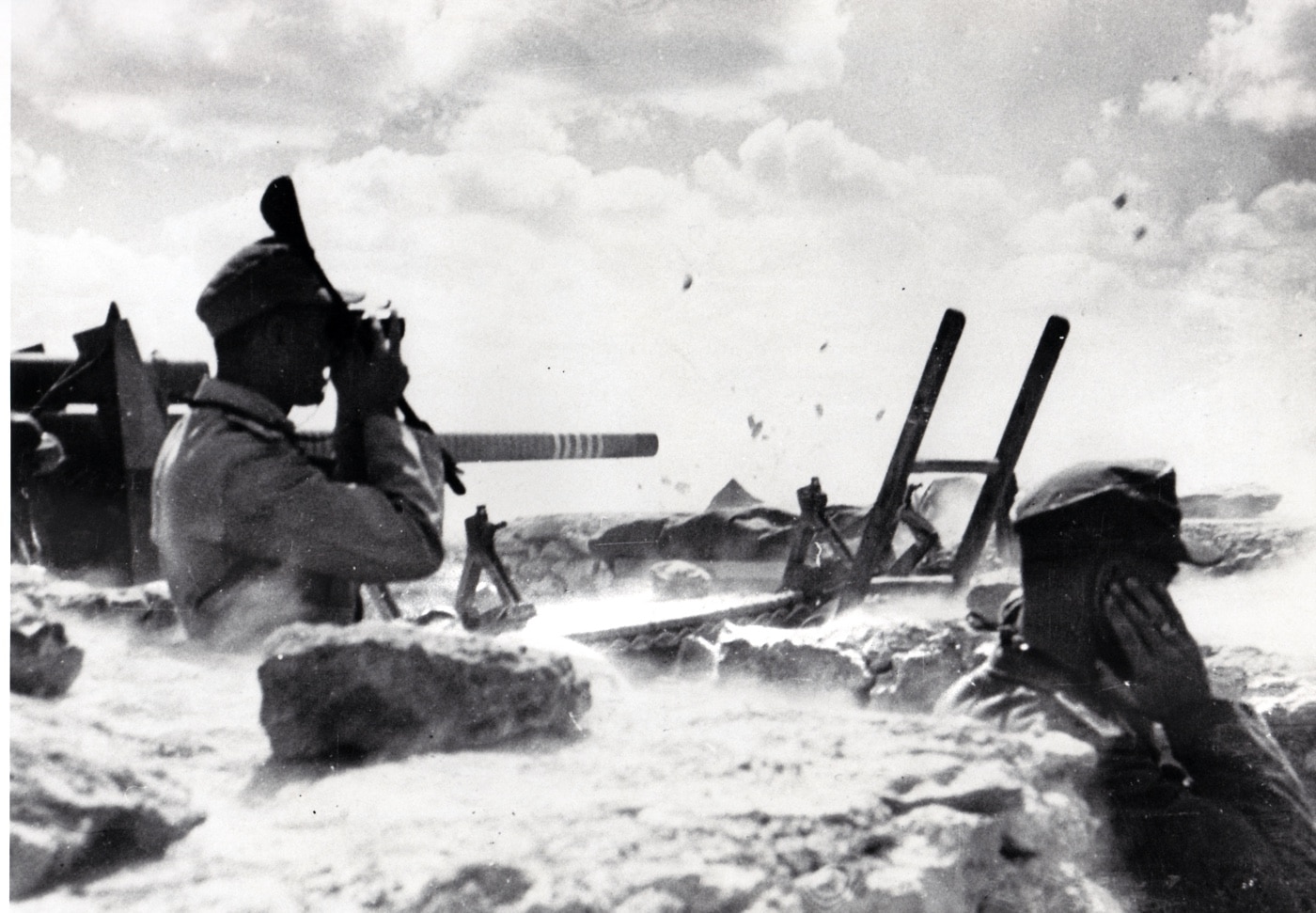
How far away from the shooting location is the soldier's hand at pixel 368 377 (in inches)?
101

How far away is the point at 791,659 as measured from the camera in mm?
3377

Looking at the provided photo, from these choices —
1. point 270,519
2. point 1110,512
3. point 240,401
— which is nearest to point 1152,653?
point 1110,512

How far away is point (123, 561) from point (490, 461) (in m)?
0.99

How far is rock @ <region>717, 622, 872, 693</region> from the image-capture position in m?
3.33

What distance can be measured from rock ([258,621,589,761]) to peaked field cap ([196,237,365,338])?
0.73 metres

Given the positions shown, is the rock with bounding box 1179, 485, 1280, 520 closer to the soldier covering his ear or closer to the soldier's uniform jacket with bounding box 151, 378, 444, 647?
the soldier covering his ear

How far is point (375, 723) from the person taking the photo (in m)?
2.37

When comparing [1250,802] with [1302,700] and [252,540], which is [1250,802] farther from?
[252,540]

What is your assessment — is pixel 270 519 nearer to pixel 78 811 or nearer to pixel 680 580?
pixel 78 811

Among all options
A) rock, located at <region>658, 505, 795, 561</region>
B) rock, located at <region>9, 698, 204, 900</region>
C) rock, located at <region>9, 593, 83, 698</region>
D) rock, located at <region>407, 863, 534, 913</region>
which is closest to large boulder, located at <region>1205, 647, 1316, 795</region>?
rock, located at <region>658, 505, 795, 561</region>

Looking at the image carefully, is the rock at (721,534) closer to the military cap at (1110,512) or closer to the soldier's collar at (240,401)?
the military cap at (1110,512)

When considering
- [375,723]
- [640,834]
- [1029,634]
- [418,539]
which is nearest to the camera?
[640,834]

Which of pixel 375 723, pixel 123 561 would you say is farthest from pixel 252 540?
pixel 123 561

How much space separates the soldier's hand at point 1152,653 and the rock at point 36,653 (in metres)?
2.32
